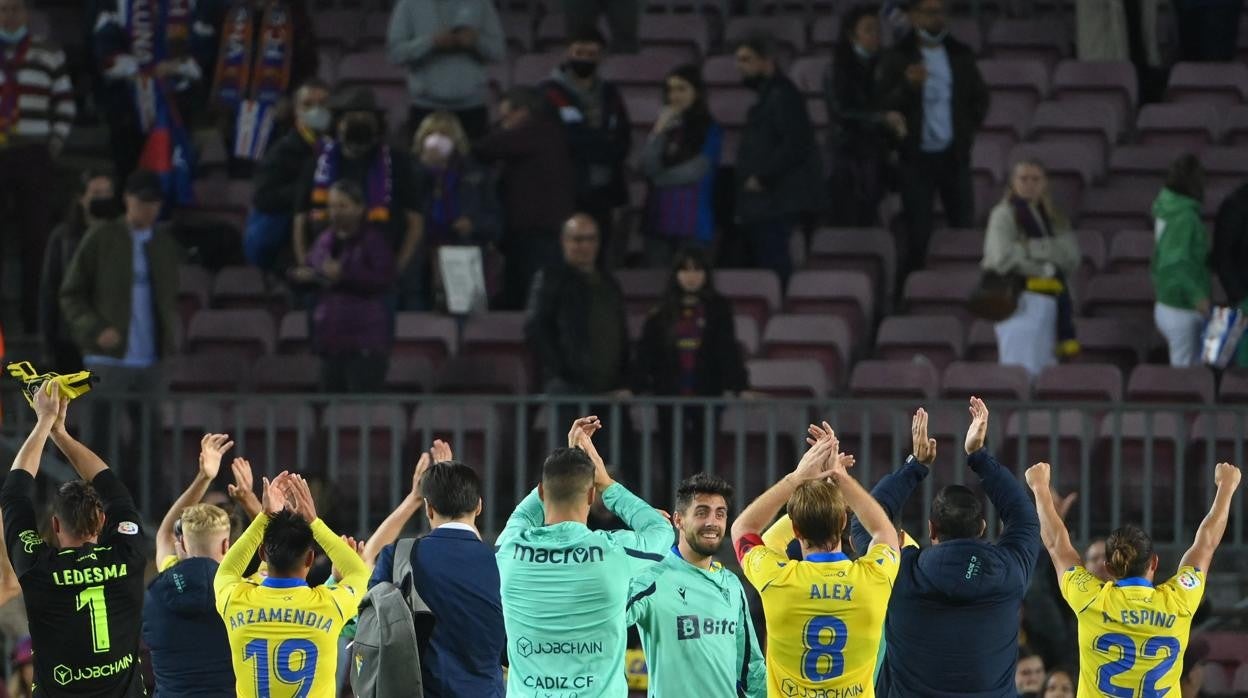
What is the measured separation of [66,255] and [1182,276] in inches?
266

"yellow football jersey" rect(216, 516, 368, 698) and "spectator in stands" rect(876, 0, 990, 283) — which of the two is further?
"spectator in stands" rect(876, 0, 990, 283)

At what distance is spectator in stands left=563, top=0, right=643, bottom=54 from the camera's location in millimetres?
17531

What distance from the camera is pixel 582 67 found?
53.5 ft

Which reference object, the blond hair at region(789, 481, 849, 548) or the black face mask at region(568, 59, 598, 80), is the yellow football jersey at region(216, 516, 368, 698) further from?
the black face mask at region(568, 59, 598, 80)

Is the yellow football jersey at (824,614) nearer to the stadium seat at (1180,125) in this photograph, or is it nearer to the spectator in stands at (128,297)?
the spectator in stands at (128,297)

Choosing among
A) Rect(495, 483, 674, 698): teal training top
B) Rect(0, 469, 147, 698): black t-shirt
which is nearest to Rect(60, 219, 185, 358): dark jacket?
Rect(0, 469, 147, 698): black t-shirt

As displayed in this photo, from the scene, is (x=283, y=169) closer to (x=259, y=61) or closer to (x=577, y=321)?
(x=259, y=61)

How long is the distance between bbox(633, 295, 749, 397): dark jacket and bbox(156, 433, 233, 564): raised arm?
455 centimetres

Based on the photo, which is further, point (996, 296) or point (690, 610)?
point (996, 296)

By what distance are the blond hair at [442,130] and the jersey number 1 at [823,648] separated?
23.4 feet

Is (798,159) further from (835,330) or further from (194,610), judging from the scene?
(194,610)

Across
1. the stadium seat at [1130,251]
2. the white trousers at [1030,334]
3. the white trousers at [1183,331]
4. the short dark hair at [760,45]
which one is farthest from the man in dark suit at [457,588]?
the stadium seat at [1130,251]

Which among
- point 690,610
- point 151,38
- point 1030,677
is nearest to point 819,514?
point 690,610

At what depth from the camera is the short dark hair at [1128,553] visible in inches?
382
